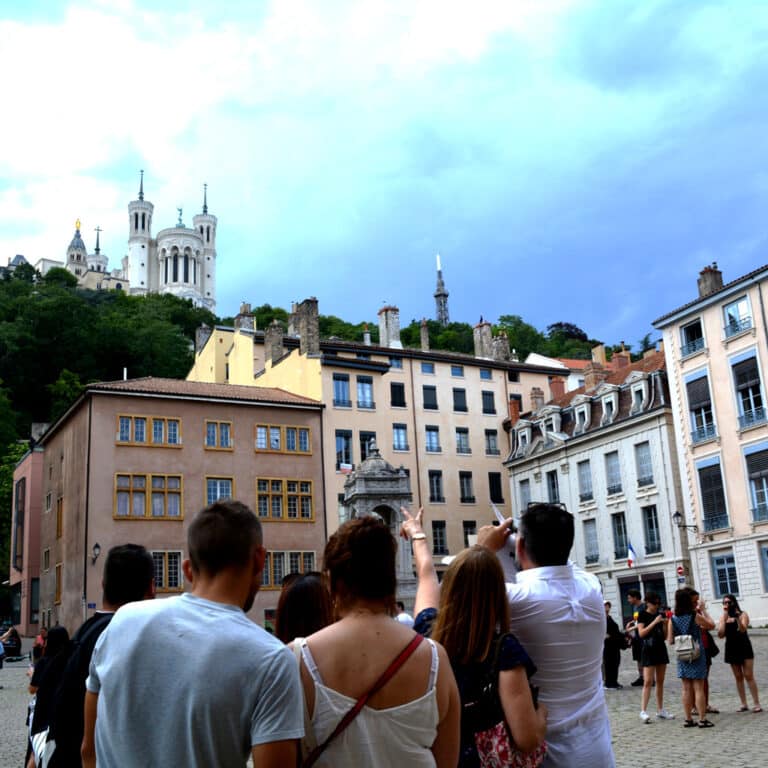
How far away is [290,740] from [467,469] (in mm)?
51534

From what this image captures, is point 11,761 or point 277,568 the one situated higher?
point 277,568

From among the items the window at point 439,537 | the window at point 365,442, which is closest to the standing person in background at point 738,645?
the window at point 365,442

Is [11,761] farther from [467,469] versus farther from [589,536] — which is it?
[467,469]

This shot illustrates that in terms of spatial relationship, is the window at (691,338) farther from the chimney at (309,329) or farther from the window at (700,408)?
the chimney at (309,329)

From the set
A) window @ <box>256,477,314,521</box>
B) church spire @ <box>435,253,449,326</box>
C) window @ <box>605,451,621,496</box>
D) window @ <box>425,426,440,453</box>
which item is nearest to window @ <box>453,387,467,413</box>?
window @ <box>425,426,440,453</box>

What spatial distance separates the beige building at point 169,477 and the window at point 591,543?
46.0ft

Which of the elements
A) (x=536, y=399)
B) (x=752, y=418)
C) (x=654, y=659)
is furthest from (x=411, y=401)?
(x=654, y=659)

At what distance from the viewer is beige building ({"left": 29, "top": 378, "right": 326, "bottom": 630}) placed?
4097 centimetres

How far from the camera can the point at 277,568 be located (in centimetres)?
4366

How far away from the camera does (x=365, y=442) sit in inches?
1969

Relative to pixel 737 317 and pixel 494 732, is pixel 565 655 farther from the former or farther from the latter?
pixel 737 317

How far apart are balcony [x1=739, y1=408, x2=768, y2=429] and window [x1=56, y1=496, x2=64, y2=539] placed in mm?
32210

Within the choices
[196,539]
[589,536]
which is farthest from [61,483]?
[196,539]

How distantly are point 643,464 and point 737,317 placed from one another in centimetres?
887
